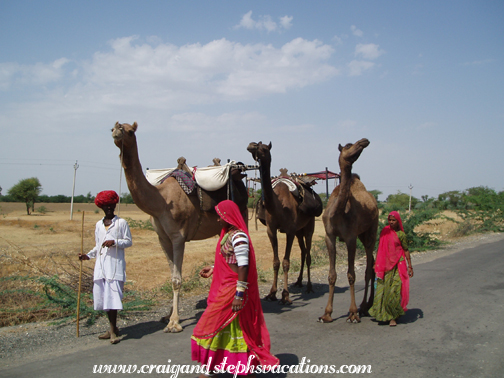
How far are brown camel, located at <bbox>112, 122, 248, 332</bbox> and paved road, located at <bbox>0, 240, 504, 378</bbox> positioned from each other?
1.03 m

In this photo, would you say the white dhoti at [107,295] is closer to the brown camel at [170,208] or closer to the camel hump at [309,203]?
the brown camel at [170,208]

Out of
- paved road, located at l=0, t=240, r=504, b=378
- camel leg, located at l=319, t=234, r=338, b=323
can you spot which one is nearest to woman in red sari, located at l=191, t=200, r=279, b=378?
paved road, located at l=0, t=240, r=504, b=378

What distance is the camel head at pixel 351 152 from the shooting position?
602 centimetres

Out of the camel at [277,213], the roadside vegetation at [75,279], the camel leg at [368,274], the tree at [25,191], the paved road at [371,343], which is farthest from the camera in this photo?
the tree at [25,191]

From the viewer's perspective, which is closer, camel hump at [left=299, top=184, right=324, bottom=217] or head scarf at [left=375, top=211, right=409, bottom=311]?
head scarf at [left=375, top=211, right=409, bottom=311]

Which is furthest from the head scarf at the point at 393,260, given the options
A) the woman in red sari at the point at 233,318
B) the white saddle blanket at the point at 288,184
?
the woman in red sari at the point at 233,318

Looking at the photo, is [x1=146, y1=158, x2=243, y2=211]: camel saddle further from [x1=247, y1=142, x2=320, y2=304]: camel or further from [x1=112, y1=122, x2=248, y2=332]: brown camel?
[x1=247, y1=142, x2=320, y2=304]: camel

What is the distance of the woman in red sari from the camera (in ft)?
12.7

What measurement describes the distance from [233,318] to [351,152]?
3.39 meters

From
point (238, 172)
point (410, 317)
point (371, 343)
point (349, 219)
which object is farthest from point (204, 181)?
point (410, 317)

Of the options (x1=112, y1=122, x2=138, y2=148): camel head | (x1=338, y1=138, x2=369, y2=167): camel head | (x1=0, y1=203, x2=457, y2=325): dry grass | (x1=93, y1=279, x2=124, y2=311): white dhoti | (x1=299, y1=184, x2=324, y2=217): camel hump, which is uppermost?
(x1=112, y1=122, x2=138, y2=148): camel head

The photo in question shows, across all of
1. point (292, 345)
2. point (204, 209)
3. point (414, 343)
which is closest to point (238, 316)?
point (292, 345)

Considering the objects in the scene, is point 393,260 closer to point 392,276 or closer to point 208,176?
point 392,276

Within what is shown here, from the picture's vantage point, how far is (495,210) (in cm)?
2364
